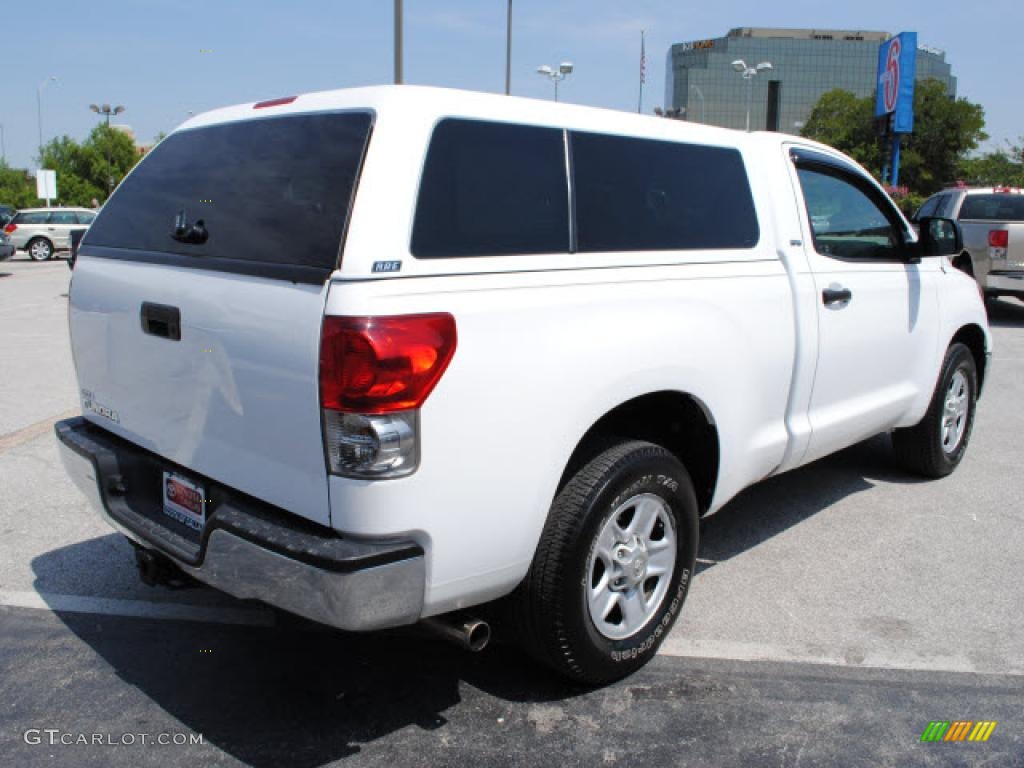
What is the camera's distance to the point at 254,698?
311 centimetres

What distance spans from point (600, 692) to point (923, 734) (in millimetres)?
1046

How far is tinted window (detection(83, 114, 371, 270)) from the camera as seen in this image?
2568 millimetres

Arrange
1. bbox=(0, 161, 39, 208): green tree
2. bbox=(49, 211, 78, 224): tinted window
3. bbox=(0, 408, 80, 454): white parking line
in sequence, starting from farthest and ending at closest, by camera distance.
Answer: bbox=(0, 161, 39, 208): green tree, bbox=(49, 211, 78, 224): tinted window, bbox=(0, 408, 80, 454): white parking line

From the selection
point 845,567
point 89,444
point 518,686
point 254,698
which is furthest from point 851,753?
point 89,444

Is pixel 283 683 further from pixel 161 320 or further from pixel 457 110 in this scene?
pixel 457 110

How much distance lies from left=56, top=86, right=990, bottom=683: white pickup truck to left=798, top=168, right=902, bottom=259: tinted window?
0.21 metres

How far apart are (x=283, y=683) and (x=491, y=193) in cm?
185

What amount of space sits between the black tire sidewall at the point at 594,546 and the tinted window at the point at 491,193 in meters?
0.79

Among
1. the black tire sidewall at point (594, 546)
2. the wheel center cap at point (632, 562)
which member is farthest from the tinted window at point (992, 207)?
the wheel center cap at point (632, 562)

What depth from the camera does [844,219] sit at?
14.5ft

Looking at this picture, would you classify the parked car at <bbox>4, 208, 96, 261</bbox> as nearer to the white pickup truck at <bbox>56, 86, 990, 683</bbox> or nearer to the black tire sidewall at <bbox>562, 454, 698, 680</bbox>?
the white pickup truck at <bbox>56, 86, 990, 683</bbox>

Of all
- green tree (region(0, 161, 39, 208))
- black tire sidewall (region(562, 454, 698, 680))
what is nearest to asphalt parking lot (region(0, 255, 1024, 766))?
black tire sidewall (region(562, 454, 698, 680))

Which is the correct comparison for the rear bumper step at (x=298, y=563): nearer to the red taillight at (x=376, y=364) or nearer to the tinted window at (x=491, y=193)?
the red taillight at (x=376, y=364)

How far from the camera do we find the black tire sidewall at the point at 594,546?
9.48ft
